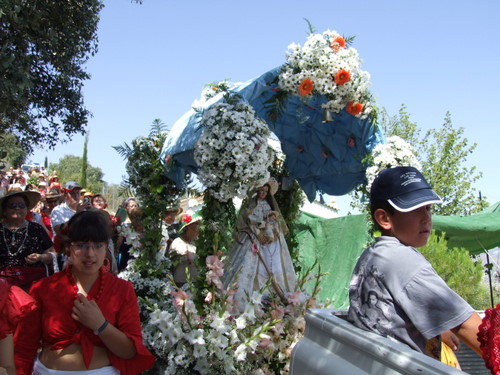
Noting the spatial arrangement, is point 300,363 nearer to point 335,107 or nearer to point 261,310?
point 261,310

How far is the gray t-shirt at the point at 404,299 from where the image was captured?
1.94m

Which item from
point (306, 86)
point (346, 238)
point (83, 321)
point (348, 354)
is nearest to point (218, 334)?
point (83, 321)

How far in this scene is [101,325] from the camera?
2721 millimetres

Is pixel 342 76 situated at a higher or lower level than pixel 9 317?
higher

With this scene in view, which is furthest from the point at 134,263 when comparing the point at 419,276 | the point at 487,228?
the point at 487,228

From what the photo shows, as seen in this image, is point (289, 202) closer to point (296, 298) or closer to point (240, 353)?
point (296, 298)

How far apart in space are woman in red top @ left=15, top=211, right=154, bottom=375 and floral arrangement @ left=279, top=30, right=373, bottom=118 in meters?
3.46

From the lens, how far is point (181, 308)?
5.33m

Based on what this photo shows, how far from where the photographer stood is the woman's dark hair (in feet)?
9.50

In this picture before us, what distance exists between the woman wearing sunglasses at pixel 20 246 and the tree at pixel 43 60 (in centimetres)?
139

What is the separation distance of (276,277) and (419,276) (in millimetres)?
4866

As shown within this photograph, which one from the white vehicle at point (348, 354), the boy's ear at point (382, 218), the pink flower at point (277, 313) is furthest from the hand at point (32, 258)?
the boy's ear at point (382, 218)

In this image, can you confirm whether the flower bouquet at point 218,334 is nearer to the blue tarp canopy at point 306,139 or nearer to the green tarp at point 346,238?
the blue tarp canopy at point 306,139

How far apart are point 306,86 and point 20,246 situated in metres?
3.34
